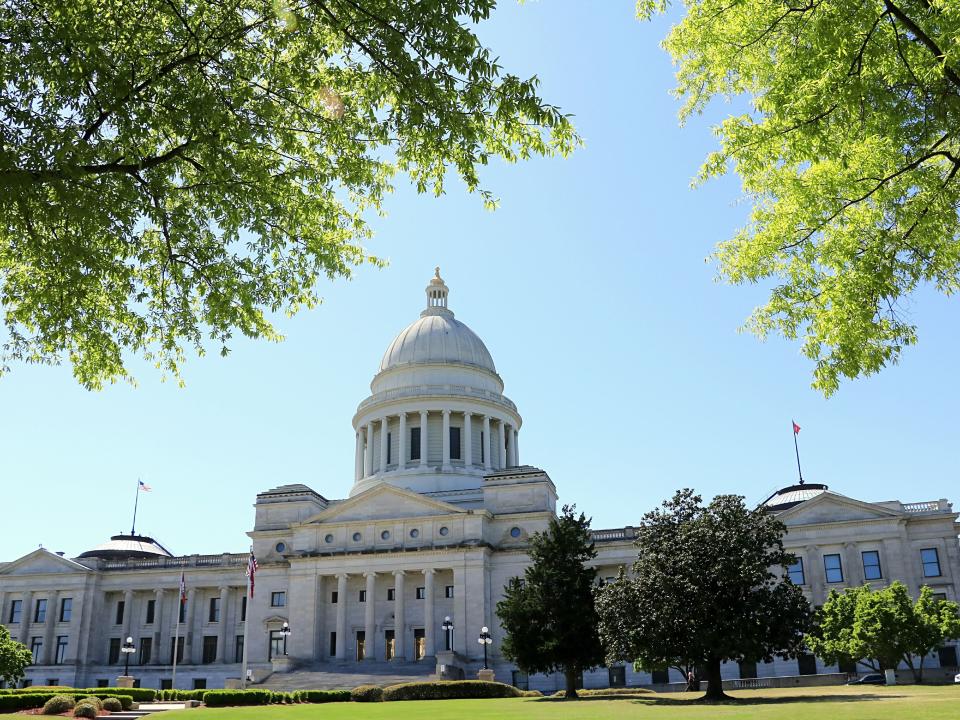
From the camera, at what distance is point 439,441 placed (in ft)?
252

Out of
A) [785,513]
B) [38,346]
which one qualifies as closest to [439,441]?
[785,513]

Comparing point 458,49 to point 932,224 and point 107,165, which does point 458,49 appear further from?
point 932,224

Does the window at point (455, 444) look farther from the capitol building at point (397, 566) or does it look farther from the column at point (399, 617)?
the column at point (399, 617)

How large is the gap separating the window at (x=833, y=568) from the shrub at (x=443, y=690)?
29.3 m

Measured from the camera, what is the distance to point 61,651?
73500 mm

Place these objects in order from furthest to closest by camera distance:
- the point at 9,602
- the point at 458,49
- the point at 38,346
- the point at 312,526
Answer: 1. the point at 9,602
2. the point at 312,526
3. the point at 38,346
4. the point at 458,49

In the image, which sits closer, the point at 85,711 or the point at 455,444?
the point at 85,711

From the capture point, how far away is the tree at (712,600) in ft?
116

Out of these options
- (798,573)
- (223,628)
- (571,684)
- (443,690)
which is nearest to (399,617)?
(223,628)

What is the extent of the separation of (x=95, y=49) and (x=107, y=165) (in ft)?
7.25

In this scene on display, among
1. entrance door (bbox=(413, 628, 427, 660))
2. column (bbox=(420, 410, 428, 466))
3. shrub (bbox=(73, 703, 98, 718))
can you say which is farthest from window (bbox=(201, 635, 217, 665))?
shrub (bbox=(73, 703, 98, 718))

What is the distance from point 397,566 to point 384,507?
15.8 ft

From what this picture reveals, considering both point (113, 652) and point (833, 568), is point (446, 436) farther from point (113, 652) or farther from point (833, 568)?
point (113, 652)

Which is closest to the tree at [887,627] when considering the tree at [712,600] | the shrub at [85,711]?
the tree at [712,600]
